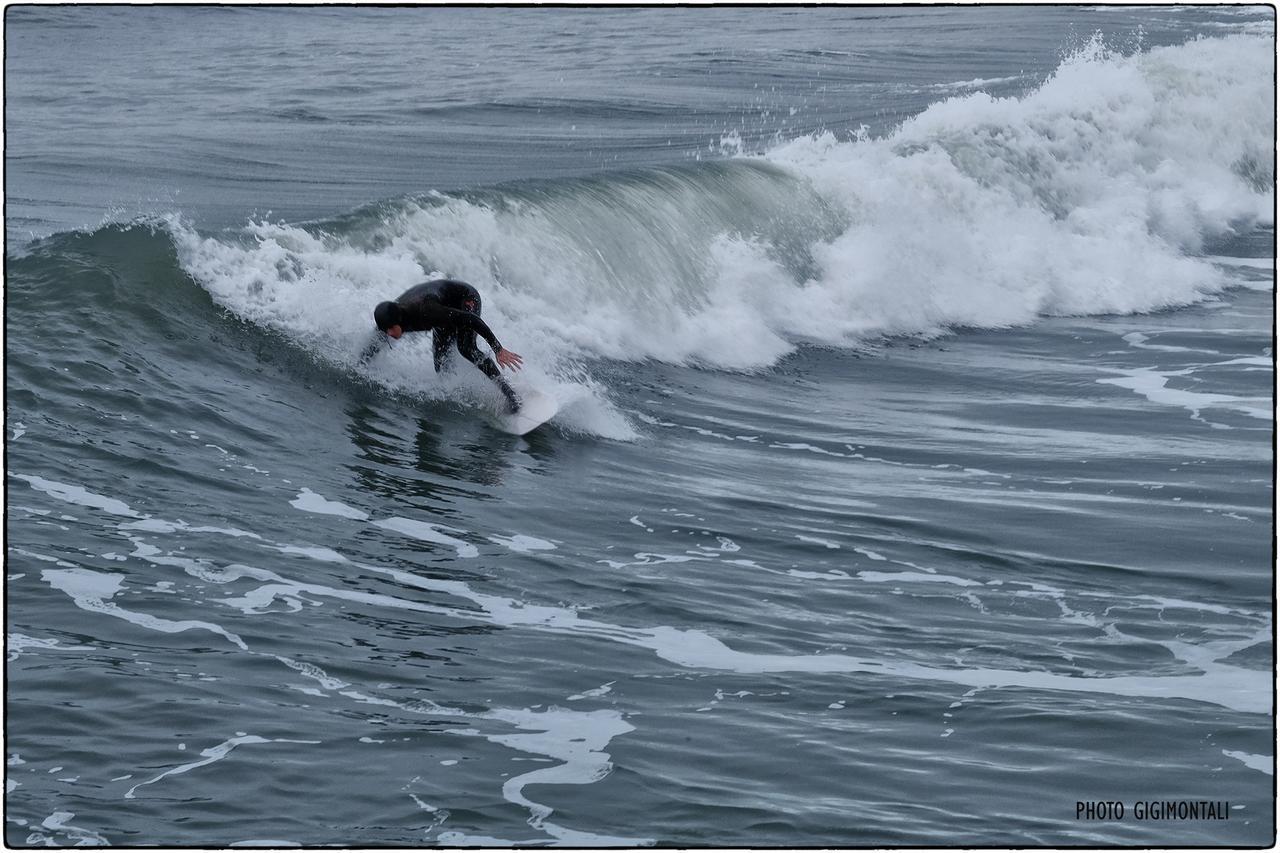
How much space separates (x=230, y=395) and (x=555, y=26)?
28319 mm

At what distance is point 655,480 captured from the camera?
37.1 ft

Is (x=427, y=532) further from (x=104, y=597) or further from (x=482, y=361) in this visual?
(x=482, y=361)

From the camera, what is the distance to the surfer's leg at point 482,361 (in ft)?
39.8

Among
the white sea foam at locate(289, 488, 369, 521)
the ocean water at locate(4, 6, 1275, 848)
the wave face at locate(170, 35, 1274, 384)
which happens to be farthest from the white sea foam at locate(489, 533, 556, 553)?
the wave face at locate(170, 35, 1274, 384)

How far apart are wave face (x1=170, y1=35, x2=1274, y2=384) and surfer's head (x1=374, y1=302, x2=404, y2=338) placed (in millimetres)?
936

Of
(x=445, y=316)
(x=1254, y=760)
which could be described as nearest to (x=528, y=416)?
(x=445, y=316)

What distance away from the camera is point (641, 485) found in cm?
1117

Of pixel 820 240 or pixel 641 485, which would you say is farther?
pixel 820 240

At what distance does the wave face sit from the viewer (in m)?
14.0

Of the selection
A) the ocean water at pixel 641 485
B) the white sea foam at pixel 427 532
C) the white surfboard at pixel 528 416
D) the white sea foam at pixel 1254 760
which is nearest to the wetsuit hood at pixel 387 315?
the ocean water at pixel 641 485

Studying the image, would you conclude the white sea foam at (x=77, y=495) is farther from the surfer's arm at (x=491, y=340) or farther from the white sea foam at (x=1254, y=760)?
the white sea foam at (x=1254, y=760)

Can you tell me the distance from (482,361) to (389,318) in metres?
0.80

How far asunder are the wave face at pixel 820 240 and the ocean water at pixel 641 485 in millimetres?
77

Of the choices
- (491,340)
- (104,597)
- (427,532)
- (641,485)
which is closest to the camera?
(104,597)
